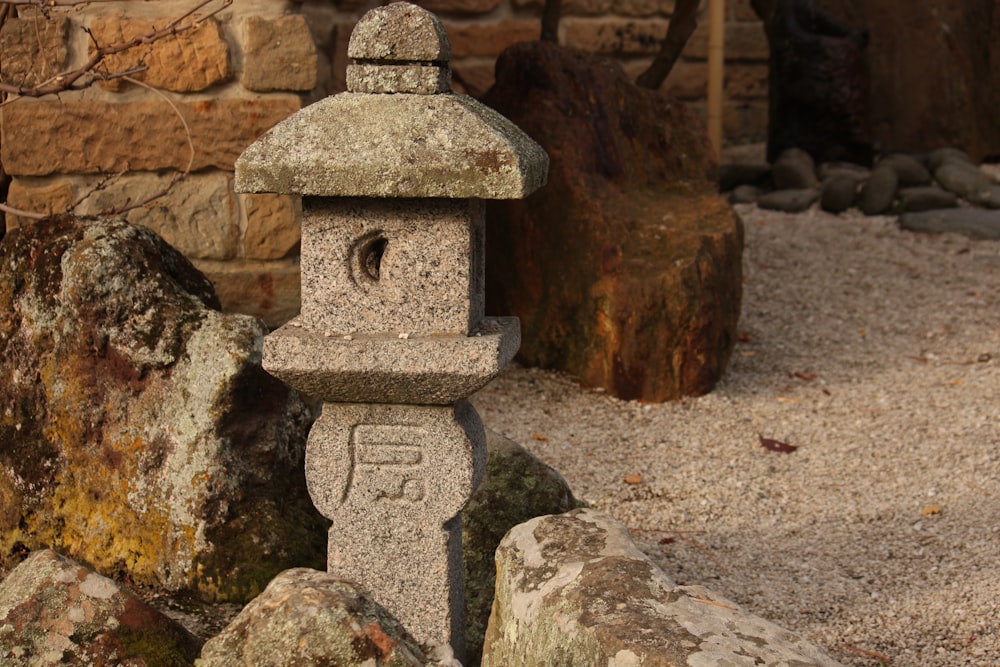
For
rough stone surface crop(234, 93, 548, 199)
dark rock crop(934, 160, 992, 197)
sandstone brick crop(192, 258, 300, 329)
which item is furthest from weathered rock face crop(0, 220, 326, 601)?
dark rock crop(934, 160, 992, 197)

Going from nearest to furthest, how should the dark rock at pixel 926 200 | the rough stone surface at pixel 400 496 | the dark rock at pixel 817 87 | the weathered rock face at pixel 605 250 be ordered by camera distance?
the rough stone surface at pixel 400 496 → the weathered rock face at pixel 605 250 → the dark rock at pixel 926 200 → the dark rock at pixel 817 87


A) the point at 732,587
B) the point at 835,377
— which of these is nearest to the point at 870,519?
the point at 732,587

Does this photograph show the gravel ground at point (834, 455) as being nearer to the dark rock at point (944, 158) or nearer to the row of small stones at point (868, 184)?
the row of small stones at point (868, 184)

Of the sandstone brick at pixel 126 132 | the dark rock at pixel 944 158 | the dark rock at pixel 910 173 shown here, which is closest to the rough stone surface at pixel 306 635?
the sandstone brick at pixel 126 132

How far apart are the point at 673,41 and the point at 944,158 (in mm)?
3069

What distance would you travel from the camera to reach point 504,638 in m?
2.89

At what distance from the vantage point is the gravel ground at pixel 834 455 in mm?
3664

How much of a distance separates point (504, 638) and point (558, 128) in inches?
124

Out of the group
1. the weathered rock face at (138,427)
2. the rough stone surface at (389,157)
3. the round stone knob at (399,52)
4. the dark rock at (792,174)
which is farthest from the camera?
the dark rock at (792,174)

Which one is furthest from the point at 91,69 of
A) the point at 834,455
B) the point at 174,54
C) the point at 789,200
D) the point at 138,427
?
the point at 789,200

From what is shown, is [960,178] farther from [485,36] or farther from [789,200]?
[485,36]

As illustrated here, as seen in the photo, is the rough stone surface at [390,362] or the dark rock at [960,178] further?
the dark rock at [960,178]

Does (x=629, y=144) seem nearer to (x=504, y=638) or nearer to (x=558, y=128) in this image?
(x=558, y=128)

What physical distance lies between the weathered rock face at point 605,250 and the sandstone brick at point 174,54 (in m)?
1.56
